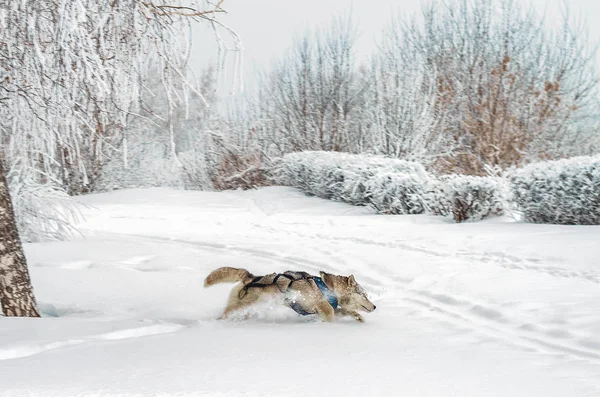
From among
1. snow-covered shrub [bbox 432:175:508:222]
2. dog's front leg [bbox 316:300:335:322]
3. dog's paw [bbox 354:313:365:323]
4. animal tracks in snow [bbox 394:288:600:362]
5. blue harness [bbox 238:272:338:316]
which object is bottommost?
animal tracks in snow [bbox 394:288:600:362]

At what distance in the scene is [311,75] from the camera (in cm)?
1750

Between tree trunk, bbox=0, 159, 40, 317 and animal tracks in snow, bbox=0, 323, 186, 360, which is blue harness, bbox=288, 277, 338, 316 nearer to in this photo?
animal tracks in snow, bbox=0, 323, 186, 360

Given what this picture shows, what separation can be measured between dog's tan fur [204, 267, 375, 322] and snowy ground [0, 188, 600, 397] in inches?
4.2

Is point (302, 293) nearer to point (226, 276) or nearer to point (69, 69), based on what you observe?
point (226, 276)

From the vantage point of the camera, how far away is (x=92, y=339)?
140 inches

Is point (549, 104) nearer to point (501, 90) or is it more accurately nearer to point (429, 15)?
point (501, 90)

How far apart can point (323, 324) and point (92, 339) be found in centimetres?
149

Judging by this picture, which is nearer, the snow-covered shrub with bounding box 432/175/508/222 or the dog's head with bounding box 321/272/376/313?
the dog's head with bounding box 321/272/376/313

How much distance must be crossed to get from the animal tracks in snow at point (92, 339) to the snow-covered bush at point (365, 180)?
845cm

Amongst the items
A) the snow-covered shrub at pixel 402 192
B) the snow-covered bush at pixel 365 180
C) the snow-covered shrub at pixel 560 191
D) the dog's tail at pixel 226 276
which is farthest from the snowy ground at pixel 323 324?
the snow-covered bush at pixel 365 180

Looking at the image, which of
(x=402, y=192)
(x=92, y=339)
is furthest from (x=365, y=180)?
(x=92, y=339)

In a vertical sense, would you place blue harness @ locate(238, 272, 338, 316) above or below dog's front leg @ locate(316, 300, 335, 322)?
above

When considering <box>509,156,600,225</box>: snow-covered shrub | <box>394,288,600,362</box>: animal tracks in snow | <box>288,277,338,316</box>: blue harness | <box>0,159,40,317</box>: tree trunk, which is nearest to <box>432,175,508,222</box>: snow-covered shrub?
<box>509,156,600,225</box>: snow-covered shrub

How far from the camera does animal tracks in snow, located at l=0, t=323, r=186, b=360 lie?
3166mm
